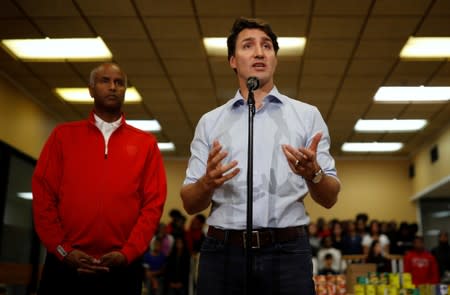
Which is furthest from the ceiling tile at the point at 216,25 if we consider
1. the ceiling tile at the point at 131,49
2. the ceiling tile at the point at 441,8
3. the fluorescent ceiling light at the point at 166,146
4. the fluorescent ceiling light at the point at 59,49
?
the fluorescent ceiling light at the point at 166,146

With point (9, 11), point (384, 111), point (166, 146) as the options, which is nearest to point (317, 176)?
A: point (9, 11)

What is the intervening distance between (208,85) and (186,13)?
2.38 metres

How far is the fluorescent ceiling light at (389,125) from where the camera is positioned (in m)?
10.0

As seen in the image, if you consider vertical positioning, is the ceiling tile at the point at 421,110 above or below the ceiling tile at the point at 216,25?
above

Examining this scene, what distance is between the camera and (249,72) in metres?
1.79

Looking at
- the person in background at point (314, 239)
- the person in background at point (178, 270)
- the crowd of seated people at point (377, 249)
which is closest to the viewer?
the person in background at point (178, 270)

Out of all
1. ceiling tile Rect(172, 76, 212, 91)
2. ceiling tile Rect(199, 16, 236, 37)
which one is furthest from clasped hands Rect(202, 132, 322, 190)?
ceiling tile Rect(172, 76, 212, 91)

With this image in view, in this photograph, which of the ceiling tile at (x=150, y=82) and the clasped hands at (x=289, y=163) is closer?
the clasped hands at (x=289, y=163)

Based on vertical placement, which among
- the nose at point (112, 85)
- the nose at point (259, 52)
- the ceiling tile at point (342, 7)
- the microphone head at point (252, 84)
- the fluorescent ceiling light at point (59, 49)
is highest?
the ceiling tile at point (342, 7)

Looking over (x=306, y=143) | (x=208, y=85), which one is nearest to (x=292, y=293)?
(x=306, y=143)

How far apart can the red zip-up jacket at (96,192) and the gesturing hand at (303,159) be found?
0.88 meters

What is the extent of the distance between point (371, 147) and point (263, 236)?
36.3 ft

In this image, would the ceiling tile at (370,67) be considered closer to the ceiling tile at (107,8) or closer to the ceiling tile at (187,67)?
the ceiling tile at (187,67)

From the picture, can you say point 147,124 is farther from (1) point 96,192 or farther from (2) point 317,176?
(2) point 317,176
